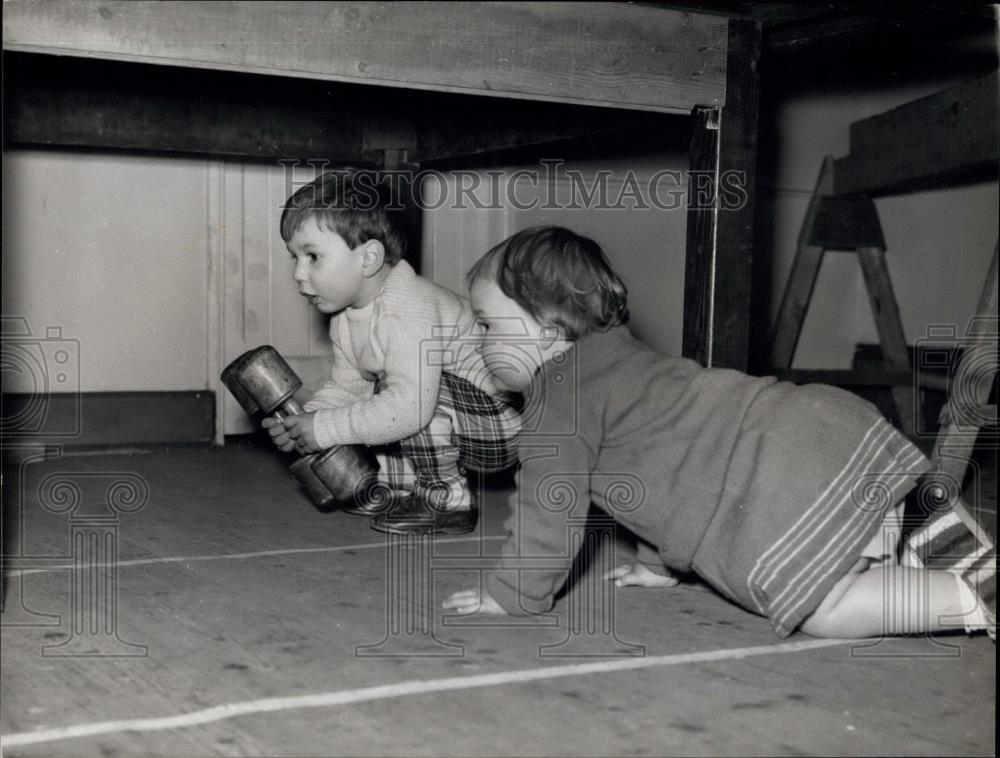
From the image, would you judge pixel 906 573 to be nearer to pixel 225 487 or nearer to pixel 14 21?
pixel 14 21

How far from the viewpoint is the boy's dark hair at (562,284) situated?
123 cm

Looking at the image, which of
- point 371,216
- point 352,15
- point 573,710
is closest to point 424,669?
point 573,710

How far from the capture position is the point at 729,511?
113 cm

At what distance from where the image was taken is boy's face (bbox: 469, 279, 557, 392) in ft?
4.10

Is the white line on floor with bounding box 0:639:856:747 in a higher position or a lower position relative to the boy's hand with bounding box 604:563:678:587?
higher

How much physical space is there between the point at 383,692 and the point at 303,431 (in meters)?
0.81

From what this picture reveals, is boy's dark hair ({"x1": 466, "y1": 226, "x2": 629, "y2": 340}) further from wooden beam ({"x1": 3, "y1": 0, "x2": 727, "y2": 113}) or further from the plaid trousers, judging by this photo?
the plaid trousers

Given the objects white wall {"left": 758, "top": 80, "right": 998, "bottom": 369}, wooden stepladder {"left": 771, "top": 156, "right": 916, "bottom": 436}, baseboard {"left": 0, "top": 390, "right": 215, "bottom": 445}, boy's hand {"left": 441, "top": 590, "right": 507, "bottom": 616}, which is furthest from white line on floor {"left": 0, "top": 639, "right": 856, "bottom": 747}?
white wall {"left": 758, "top": 80, "right": 998, "bottom": 369}

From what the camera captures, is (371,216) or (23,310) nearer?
(371,216)

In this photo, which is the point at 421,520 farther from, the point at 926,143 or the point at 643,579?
the point at 926,143

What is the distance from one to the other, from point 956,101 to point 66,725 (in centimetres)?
252

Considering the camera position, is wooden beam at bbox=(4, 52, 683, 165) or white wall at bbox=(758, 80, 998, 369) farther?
white wall at bbox=(758, 80, 998, 369)

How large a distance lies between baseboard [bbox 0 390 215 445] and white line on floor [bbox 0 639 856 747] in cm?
176

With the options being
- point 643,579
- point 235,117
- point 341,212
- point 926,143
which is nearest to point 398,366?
point 341,212
